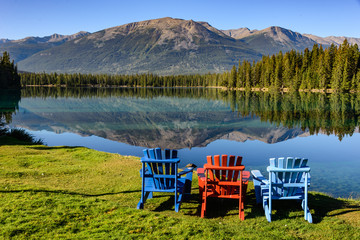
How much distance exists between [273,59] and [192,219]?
415 ft

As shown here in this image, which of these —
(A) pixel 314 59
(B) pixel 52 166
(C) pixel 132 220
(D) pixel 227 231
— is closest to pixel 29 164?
(B) pixel 52 166

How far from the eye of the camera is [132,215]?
862 centimetres

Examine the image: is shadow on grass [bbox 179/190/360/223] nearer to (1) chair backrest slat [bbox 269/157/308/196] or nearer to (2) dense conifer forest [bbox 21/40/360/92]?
(1) chair backrest slat [bbox 269/157/308/196]

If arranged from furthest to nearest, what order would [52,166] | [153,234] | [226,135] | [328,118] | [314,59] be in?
[314,59], [328,118], [226,135], [52,166], [153,234]

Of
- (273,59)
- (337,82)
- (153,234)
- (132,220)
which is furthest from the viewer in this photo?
(273,59)

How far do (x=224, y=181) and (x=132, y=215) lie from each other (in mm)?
3063

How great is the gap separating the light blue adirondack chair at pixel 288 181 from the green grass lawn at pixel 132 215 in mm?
564

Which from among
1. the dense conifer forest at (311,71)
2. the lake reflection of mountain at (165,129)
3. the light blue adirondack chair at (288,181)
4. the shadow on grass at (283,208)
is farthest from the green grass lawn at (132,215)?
the dense conifer forest at (311,71)

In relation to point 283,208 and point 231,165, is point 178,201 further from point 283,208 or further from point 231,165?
point 283,208

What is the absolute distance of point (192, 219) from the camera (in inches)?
345

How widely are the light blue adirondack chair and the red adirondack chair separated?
2.75 feet

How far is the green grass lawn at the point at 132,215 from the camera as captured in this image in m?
7.54

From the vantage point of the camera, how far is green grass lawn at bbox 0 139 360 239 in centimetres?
754

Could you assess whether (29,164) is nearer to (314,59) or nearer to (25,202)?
(25,202)
